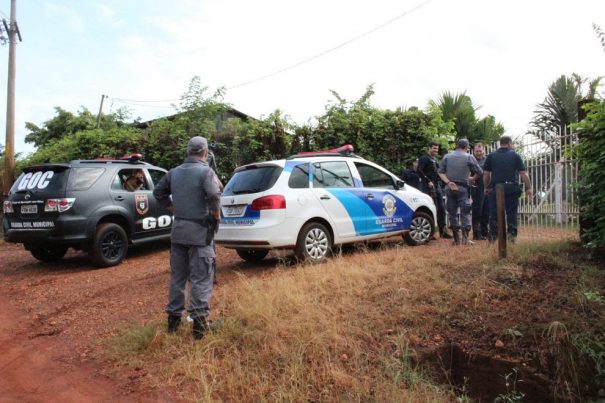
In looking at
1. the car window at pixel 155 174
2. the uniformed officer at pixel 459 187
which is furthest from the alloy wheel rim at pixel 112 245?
the uniformed officer at pixel 459 187

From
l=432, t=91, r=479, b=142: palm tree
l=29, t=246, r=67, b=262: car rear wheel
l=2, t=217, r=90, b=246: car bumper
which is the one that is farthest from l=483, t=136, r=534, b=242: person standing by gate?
l=432, t=91, r=479, b=142: palm tree

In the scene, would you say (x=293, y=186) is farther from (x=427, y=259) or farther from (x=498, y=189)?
(x=498, y=189)

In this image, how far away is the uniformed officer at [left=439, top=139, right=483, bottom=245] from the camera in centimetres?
815

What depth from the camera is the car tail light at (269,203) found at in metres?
6.76

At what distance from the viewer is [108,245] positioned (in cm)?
859

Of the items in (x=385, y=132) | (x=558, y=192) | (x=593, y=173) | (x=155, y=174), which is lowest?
(x=558, y=192)

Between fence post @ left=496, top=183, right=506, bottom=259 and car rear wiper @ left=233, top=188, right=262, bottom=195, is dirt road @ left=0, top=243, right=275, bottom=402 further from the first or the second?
fence post @ left=496, top=183, right=506, bottom=259

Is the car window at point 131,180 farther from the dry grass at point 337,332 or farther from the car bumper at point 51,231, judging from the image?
the dry grass at point 337,332

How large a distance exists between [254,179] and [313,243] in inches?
50.7

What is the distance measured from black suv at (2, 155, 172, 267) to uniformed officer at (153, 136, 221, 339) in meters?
4.10

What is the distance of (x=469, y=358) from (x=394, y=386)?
0.91 metres

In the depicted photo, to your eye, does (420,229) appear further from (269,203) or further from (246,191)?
(246,191)

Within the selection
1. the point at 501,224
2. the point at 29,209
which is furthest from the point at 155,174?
the point at 501,224

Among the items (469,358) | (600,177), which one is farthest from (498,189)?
(469,358)
